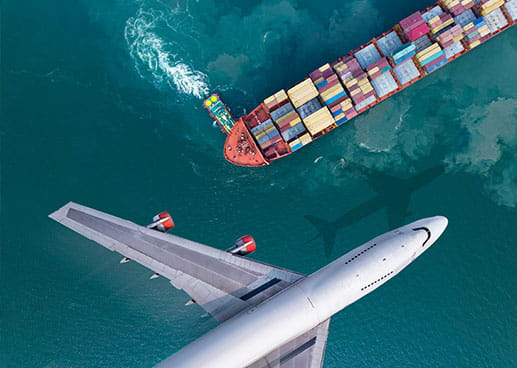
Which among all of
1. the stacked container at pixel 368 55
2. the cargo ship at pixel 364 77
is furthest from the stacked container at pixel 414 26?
the stacked container at pixel 368 55

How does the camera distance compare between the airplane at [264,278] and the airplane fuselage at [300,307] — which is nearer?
the airplane fuselage at [300,307]

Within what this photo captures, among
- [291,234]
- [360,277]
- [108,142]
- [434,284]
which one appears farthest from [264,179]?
[434,284]

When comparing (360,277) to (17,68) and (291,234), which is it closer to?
(291,234)

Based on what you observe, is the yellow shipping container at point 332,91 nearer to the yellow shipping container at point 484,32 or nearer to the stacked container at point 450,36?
the stacked container at point 450,36

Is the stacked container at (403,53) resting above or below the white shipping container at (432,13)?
below

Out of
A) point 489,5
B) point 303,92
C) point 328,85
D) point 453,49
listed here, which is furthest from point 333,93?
point 489,5

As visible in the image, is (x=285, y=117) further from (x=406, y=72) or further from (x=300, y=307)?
(x=300, y=307)

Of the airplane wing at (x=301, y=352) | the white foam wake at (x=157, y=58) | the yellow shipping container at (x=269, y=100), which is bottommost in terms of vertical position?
the airplane wing at (x=301, y=352)
